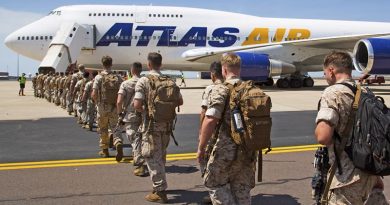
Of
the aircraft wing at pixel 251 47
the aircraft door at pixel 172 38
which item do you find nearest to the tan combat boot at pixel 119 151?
the aircraft wing at pixel 251 47

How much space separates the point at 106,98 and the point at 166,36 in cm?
1795

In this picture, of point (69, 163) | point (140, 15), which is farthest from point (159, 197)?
point (140, 15)

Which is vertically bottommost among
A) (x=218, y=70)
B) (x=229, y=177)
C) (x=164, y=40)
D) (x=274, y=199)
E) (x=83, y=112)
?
(x=274, y=199)

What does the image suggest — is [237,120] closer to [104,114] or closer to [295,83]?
[104,114]

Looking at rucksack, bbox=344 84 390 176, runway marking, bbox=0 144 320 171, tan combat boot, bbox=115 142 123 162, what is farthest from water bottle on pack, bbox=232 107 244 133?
runway marking, bbox=0 144 320 171

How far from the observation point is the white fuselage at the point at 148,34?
24203mm

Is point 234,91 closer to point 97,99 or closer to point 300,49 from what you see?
point 97,99

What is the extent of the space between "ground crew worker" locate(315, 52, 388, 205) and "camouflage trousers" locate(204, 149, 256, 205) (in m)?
0.87

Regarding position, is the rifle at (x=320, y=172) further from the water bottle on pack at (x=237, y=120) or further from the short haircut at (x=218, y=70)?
the short haircut at (x=218, y=70)

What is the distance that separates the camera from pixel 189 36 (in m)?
25.0

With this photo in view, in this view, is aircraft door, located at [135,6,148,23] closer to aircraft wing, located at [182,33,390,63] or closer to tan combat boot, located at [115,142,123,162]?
aircraft wing, located at [182,33,390,63]

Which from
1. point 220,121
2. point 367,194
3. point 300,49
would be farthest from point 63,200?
point 300,49

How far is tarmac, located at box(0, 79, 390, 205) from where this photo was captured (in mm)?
5090

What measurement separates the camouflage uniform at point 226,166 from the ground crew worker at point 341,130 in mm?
873
